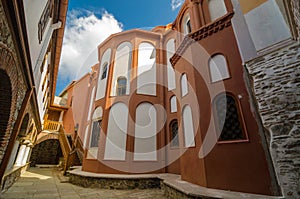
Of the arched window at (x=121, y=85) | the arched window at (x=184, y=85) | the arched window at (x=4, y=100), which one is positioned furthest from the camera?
the arched window at (x=121, y=85)

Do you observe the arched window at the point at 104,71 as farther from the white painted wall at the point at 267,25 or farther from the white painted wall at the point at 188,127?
the white painted wall at the point at 267,25

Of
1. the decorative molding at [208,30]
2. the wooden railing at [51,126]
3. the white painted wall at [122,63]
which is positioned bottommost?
the wooden railing at [51,126]

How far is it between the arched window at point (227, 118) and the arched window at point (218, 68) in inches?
27.1

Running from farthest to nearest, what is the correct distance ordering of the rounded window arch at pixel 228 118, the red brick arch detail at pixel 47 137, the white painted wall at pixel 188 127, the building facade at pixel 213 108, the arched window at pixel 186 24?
the red brick arch detail at pixel 47 137
the arched window at pixel 186 24
the white painted wall at pixel 188 127
the rounded window arch at pixel 228 118
the building facade at pixel 213 108

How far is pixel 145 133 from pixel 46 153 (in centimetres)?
1379

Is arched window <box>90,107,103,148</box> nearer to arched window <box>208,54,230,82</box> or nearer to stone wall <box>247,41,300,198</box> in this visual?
arched window <box>208,54,230,82</box>

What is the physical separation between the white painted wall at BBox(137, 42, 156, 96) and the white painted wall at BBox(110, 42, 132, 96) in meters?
0.71

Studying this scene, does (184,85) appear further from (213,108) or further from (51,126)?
(51,126)

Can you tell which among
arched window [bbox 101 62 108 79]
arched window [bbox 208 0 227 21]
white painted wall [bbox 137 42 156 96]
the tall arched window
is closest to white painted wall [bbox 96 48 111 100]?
arched window [bbox 101 62 108 79]

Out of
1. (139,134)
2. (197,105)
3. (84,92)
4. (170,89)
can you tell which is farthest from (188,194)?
(84,92)

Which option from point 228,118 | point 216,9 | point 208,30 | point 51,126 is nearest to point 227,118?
point 228,118

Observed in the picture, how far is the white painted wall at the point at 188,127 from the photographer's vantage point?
6.02 meters

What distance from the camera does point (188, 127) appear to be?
6.36 meters

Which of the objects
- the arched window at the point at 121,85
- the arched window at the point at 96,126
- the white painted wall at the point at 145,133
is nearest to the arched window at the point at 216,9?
the white painted wall at the point at 145,133
